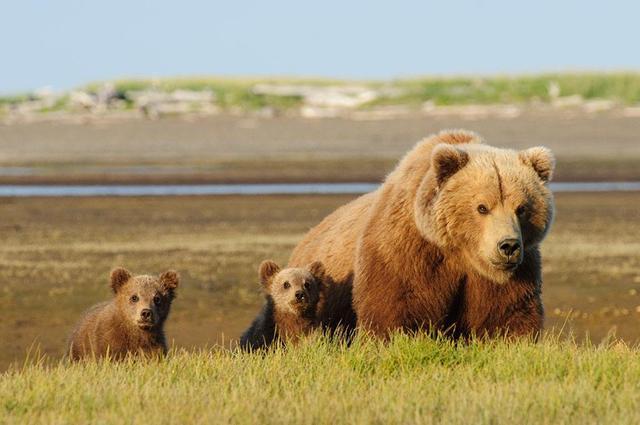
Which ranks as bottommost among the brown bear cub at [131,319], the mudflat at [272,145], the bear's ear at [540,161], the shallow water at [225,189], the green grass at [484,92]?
the green grass at [484,92]

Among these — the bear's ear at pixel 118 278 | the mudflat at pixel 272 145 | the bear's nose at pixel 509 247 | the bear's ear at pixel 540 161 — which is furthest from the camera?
the mudflat at pixel 272 145

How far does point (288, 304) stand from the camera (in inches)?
352

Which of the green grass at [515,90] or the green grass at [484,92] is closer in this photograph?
the green grass at [484,92]

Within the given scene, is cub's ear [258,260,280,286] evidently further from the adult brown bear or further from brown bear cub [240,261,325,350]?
the adult brown bear

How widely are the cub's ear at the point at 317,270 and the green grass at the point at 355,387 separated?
3.08 ft

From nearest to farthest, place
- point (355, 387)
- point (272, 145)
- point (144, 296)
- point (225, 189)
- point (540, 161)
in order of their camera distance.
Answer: point (355, 387) < point (540, 161) < point (144, 296) < point (225, 189) < point (272, 145)

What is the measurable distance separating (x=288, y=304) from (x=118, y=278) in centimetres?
114

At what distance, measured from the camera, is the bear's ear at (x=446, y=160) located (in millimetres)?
7328

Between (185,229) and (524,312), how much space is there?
39.1ft

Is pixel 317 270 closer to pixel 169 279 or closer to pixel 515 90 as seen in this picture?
pixel 169 279

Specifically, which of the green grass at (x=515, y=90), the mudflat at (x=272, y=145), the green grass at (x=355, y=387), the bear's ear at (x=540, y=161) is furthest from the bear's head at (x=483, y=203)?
the green grass at (x=515, y=90)

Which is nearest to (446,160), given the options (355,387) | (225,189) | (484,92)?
(355,387)

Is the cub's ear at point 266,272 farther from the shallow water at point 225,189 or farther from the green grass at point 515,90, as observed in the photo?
the green grass at point 515,90

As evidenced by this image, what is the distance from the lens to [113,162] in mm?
34031
